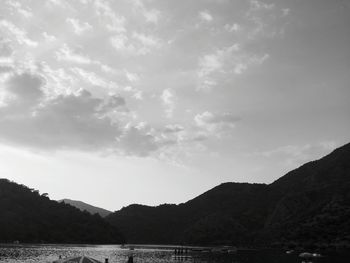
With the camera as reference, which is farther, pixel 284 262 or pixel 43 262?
pixel 284 262

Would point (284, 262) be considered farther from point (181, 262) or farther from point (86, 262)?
point (86, 262)

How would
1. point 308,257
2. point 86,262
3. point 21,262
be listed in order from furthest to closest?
1. point 308,257
2. point 21,262
3. point 86,262

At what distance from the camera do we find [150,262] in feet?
382

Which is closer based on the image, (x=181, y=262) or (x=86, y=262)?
(x=86, y=262)

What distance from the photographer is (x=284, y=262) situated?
123 meters

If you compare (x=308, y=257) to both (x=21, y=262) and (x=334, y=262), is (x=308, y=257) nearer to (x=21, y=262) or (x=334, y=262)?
(x=334, y=262)

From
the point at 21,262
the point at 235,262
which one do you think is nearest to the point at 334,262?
the point at 235,262

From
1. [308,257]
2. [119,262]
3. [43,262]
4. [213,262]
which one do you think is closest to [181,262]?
[213,262]

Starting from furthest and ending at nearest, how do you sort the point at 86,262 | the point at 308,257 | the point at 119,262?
the point at 308,257
the point at 119,262
the point at 86,262

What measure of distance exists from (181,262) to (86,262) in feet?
153

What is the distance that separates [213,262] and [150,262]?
19227 millimetres

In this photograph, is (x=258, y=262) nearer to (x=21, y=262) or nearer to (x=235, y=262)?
(x=235, y=262)

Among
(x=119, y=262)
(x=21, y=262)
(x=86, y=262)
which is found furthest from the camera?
(x=119, y=262)

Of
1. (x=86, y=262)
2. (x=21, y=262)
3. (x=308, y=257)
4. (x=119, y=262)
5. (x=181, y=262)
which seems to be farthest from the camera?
(x=308, y=257)
